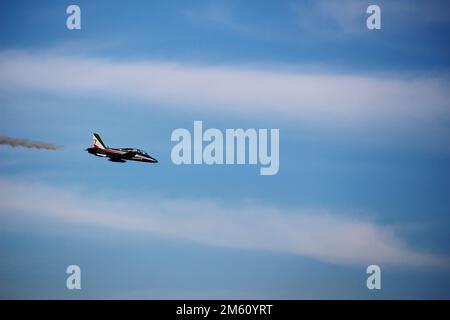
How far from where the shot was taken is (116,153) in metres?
53.3

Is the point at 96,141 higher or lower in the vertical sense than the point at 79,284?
higher

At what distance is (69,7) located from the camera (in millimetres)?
50250

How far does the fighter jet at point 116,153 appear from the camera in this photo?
5141 centimetres

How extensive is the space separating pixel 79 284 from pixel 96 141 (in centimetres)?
741

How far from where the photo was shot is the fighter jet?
169 feet
